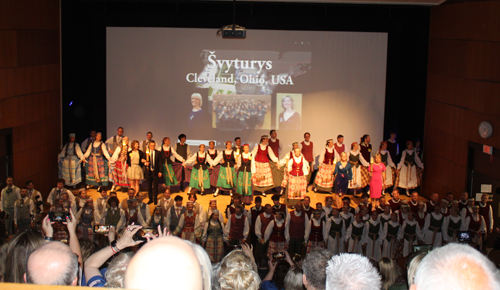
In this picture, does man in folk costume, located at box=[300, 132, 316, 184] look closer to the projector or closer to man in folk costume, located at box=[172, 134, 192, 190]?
man in folk costume, located at box=[172, 134, 192, 190]

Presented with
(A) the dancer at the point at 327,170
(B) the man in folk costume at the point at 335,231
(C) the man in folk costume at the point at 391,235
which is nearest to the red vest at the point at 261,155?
(A) the dancer at the point at 327,170

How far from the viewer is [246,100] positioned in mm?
9664

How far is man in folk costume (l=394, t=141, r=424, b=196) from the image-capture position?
9102 millimetres

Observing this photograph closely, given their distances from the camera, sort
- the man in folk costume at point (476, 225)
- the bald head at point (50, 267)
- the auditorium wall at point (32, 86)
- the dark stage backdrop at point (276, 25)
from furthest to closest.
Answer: the dark stage backdrop at point (276, 25)
the auditorium wall at point (32, 86)
the man in folk costume at point (476, 225)
the bald head at point (50, 267)

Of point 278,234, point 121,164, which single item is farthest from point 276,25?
point 278,234

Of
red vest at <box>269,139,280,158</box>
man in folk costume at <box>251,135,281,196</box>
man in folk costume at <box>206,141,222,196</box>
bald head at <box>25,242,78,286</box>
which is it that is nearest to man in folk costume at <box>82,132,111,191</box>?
man in folk costume at <box>206,141,222,196</box>

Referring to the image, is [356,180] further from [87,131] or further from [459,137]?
[87,131]

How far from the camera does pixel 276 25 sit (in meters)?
9.50

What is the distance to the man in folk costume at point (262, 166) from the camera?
8.93m

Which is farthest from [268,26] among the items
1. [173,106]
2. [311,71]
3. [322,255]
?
[322,255]

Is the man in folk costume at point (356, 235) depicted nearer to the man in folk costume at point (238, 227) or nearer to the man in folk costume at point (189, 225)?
the man in folk costume at point (238, 227)

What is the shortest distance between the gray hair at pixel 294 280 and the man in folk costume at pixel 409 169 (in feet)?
22.7

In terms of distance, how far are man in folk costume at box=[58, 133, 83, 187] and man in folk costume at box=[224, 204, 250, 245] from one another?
4123 millimetres

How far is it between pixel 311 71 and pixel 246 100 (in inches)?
58.0
